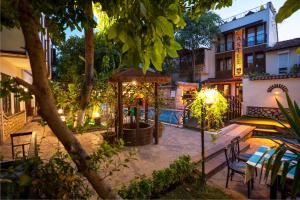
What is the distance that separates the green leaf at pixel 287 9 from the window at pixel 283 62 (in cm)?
1982

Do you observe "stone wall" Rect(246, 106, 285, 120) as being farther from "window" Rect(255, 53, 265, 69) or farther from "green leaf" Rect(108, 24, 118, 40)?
"green leaf" Rect(108, 24, 118, 40)

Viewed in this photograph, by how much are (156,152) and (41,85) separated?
5.49m

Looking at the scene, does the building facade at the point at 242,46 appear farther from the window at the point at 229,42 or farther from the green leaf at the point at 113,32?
the green leaf at the point at 113,32

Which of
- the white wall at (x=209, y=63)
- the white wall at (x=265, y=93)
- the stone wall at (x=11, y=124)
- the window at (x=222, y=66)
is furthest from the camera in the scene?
the white wall at (x=209, y=63)

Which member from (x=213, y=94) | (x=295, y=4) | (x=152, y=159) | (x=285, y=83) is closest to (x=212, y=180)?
(x=152, y=159)

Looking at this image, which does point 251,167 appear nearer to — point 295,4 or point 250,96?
point 295,4

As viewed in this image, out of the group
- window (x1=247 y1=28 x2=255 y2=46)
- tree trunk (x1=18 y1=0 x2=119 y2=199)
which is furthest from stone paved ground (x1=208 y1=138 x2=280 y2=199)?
window (x1=247 y1=28 x2=255 y2=46)

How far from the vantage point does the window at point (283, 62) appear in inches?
701

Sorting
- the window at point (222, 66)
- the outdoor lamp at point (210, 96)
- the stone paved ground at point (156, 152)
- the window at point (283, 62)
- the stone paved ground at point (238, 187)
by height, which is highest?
the window at point (222, 66)

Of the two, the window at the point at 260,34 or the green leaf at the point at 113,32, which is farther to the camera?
the window at the point at 260,34

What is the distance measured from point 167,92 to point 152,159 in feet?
52.5

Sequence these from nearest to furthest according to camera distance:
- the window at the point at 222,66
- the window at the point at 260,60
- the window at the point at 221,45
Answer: the window at the point at 260,60 → the window at the point at 221,45 → the window at the point at 222,66

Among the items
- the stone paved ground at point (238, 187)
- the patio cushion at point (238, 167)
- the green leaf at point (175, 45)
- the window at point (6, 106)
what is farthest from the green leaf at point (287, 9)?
the window at point (6, 106)

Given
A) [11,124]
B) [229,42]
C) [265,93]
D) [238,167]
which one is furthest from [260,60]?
[11,124]
